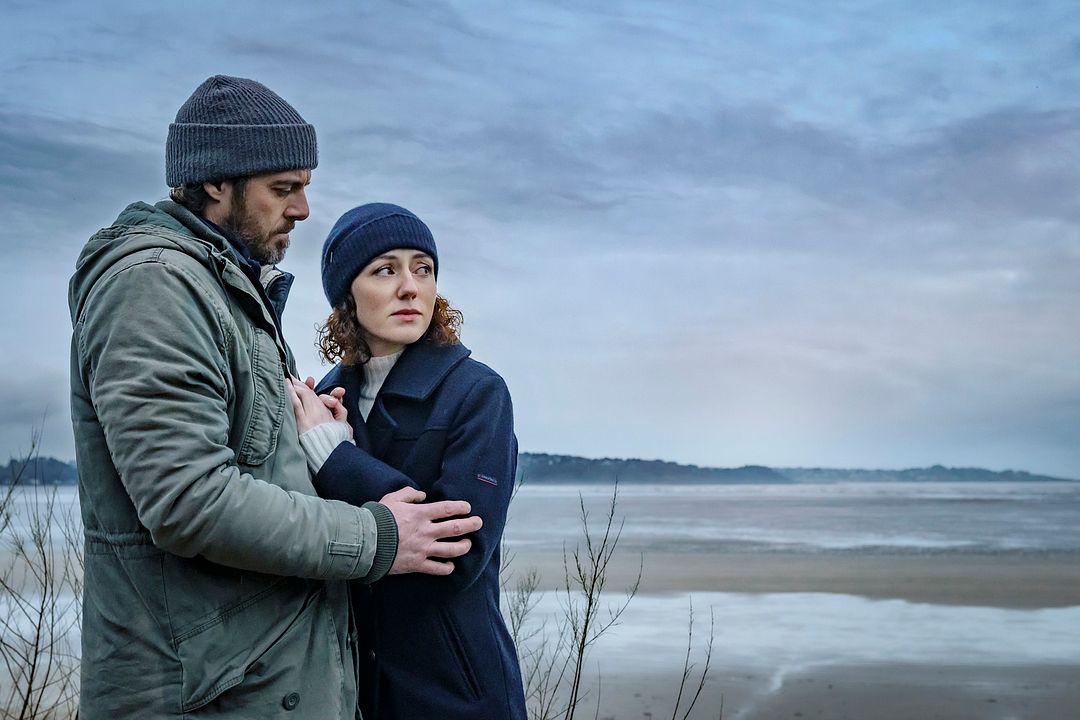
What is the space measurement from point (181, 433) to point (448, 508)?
571 mm

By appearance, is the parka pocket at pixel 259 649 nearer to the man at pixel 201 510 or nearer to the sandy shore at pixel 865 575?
the man at pixel 201 510

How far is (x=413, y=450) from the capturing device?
7.23ft

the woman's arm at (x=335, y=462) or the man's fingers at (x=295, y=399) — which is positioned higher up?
the man's fingers at (x=295, y=399)

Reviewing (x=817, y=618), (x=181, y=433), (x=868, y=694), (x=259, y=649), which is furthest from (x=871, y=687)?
(x=181, y=433)

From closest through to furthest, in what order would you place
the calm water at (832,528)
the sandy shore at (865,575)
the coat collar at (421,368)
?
1. the coat collar at (421,368)
2. the sandy shore at (865,575)
3. the calm water at (832,528)

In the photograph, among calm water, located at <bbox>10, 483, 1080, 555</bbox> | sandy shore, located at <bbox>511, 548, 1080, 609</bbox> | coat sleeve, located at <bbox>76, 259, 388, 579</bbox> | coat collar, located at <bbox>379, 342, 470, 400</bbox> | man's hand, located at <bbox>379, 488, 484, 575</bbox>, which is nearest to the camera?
coat sleeve, located at <bbox>76, 259, 388, 579</bbox>

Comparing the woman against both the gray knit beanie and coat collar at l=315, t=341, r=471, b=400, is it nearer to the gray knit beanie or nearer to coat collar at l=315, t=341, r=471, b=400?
coat collar at l=315, t=341, r=471, b=400

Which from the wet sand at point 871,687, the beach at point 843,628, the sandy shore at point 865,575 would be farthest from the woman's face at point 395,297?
the sandy shore at point 865,575

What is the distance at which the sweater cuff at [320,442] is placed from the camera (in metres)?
2.04

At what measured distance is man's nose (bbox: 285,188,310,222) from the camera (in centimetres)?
212

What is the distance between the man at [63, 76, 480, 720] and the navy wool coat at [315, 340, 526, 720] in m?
0.12

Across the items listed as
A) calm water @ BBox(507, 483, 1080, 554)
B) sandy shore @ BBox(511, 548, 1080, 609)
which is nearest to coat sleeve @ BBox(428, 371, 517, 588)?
sandy shore @ BBox(511, 548, 1080, 609)

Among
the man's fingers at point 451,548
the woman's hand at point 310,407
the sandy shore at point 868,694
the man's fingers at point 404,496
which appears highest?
the woman's hand at point 310,407

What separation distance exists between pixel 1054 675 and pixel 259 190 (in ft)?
23.9
